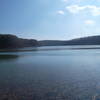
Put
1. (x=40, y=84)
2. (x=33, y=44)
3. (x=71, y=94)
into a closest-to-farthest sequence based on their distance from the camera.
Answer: (x=71, y=94) → (x=40, y=84) → (x=33, y=44)

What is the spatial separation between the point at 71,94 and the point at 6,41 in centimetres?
8820

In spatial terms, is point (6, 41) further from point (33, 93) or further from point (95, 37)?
point (33, 93)

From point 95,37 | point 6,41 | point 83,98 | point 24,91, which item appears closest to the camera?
point 83,98

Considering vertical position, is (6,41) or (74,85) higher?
(6,41)

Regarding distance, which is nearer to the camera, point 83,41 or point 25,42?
point 25,42

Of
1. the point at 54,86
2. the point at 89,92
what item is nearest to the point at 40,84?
the point at 54,86

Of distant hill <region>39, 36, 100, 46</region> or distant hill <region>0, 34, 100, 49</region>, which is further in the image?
distant hill <region>39, 36, 100, 46</region>

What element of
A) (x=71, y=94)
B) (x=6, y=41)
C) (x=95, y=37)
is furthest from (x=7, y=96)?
(x=95, y=37)

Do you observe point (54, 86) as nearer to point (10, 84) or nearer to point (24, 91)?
point (24, 91)

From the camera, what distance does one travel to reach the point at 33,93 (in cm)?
719

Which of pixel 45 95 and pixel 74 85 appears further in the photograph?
pixel 74 85

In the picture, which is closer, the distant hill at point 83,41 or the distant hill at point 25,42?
the distant hill at point 25,42

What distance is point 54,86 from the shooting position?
26.9 ft

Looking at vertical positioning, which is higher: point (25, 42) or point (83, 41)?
point (25, 42)
